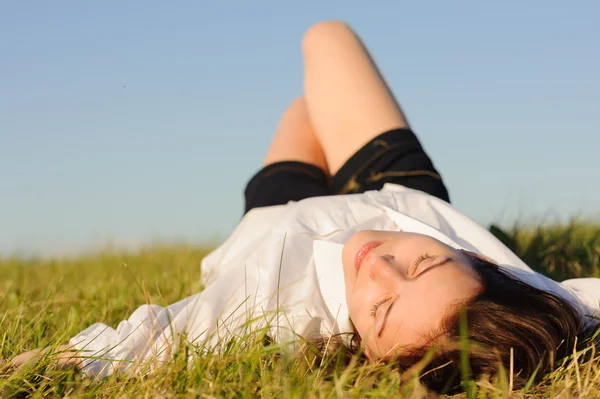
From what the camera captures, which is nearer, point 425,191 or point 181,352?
point 181,352

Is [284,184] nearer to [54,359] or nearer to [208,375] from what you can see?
[54,359]

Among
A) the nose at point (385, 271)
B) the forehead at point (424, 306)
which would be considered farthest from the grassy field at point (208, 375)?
the nose at point (385, 271)

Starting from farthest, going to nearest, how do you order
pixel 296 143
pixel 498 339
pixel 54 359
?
1. pixel 296 143
2. pixel 498 339
3. pixel 54 359

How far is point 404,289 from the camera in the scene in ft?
7.09

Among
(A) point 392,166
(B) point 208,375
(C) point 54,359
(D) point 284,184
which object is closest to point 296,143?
(D) point 284,184

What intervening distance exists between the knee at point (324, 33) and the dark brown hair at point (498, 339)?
7.07 feet

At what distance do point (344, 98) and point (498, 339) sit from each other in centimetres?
201

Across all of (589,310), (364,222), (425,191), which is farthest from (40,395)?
(425,191)

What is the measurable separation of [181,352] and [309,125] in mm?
2653

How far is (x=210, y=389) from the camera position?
1.65 meters

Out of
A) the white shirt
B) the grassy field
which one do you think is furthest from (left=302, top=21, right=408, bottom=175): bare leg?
the grassy field

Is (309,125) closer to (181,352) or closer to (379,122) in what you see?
(379,122)

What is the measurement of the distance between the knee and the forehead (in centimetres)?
227

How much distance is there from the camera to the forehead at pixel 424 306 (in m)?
2.08
